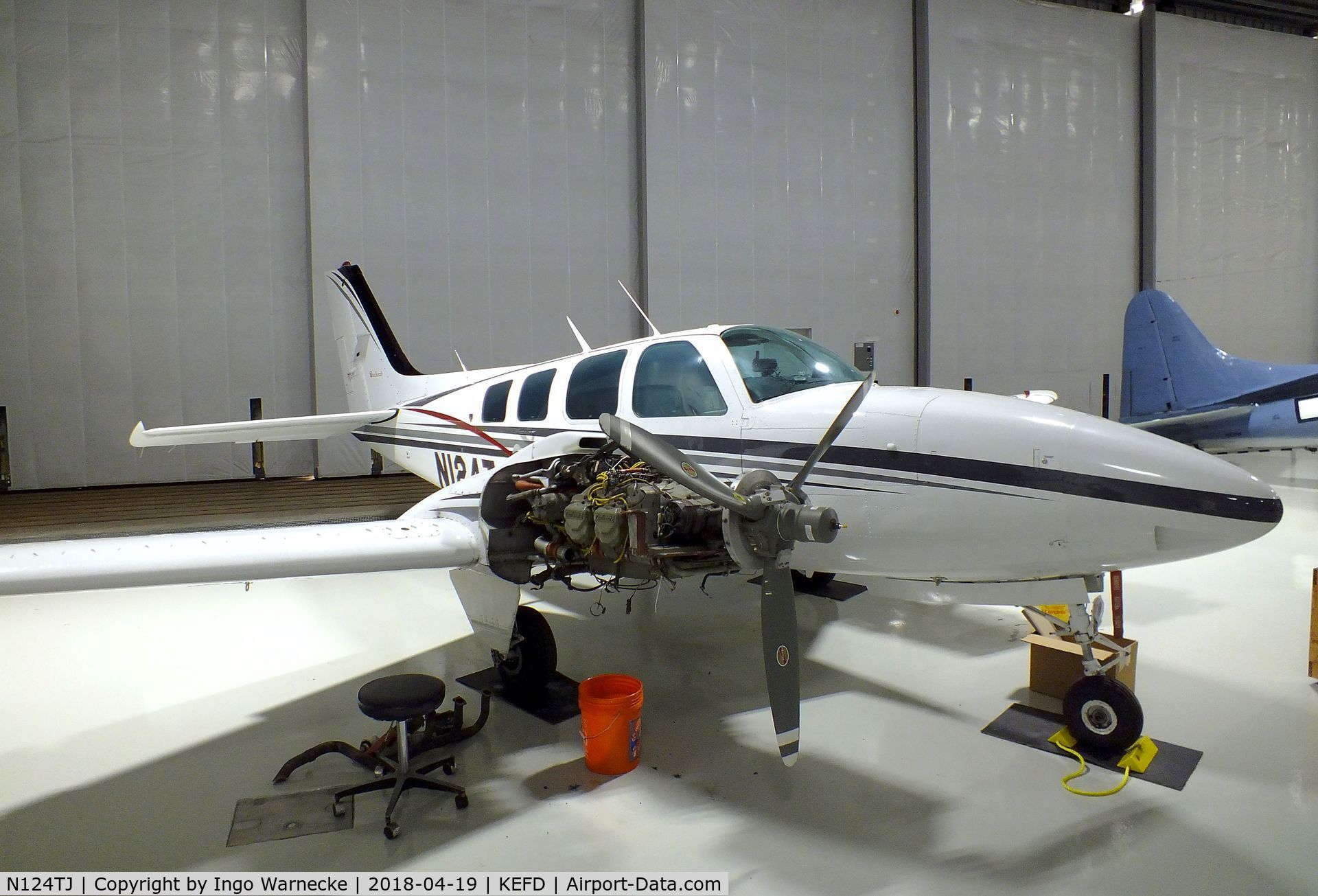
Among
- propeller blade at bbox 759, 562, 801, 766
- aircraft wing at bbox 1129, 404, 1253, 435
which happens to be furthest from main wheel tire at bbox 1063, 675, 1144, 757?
A: aircraft wing at bbox 1129, 404, 1253, 435

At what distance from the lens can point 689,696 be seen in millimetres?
5199

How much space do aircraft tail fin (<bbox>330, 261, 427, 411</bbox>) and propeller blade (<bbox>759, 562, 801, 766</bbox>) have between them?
586 cm

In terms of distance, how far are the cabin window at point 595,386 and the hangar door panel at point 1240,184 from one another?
16.6 meters

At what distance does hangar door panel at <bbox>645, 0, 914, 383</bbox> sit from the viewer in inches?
528

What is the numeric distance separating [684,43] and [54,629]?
12.6m

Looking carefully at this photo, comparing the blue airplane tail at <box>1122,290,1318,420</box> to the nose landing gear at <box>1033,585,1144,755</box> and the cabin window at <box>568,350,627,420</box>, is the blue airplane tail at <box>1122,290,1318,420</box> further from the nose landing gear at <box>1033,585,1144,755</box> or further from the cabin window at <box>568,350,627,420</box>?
the cabin window at <box>568,350,627,420</box>

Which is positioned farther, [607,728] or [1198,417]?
[1198,417]

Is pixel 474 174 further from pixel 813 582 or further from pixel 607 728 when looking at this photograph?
pixel 607 728

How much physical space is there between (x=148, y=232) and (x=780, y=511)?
12.1 metres

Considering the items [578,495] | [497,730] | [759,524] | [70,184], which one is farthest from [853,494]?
[70,184]

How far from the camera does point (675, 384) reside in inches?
195

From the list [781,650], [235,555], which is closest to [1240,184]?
[781,650]

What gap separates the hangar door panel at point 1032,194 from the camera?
15.2m

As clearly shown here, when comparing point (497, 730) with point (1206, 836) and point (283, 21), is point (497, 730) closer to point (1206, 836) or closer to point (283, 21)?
point (1206, 836)
